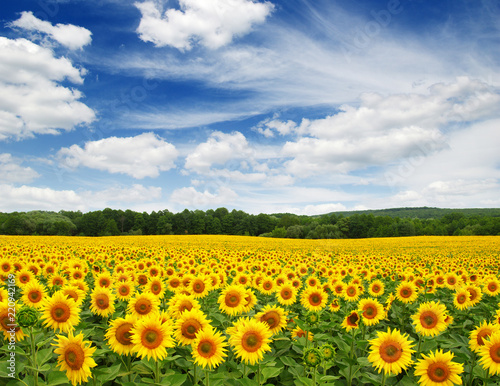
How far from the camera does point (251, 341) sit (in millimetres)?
3846

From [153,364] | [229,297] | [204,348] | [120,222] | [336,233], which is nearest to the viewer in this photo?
[204,348]

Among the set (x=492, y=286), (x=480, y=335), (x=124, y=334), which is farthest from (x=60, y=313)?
(x=492, y=286)

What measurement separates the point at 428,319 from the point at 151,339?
174 inches

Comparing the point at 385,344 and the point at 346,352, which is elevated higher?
the point at 385,344

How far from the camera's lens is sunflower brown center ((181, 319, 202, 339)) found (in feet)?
12.9

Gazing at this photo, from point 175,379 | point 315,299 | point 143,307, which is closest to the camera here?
point 175,379

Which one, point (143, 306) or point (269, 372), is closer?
point (269, 372)

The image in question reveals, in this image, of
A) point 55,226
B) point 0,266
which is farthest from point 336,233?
point 0,266

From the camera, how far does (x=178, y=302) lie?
4789mm

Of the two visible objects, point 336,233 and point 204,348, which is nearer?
point 204,348

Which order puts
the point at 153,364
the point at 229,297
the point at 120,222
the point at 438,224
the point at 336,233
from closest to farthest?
the point at 153,364
the point at 229,297
the point at 336,233
the point at 438,224
the point at 120,222

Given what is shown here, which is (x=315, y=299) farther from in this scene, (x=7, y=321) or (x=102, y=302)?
(x=7, y=321)

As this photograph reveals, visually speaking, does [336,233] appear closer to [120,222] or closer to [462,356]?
[120,222]

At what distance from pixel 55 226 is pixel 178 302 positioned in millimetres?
100225
